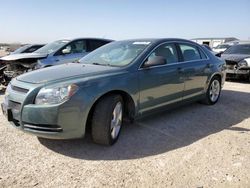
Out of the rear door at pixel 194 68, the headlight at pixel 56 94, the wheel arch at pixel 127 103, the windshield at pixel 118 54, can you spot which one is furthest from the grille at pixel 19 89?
the rear door at pixel 194 68

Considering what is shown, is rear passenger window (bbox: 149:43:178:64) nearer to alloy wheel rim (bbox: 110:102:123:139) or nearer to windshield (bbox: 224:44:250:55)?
alloy wheel rim (bbox: 110:102:123:139)

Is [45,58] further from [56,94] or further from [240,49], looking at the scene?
[240,49]

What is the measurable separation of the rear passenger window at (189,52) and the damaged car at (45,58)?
3.48 meters

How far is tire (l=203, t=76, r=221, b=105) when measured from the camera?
6.37 meters

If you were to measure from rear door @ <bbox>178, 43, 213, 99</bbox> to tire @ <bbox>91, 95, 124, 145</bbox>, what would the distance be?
1991 millimetres

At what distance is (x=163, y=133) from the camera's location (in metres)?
4.58

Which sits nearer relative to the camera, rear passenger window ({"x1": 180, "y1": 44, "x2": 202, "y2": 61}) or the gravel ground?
the gravel ground

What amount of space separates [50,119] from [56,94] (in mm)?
321

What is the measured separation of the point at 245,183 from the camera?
307 centimetres

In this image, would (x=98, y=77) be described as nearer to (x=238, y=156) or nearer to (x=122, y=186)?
(x=122, y=186)

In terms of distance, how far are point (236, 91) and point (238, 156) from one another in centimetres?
519

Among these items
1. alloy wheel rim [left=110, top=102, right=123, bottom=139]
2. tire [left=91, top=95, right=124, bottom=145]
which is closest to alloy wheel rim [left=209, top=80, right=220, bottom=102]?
alloy wheel rim [left=110, top=102, right=123, bottom=139]

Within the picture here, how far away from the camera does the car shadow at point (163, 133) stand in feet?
12.5

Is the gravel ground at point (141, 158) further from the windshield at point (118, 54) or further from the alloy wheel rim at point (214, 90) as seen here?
the alloy wheel rim at point (214, 90)
